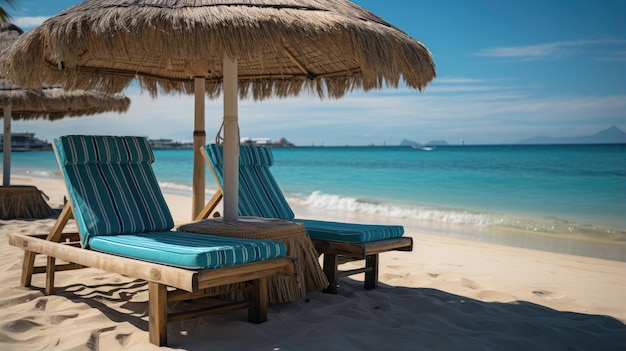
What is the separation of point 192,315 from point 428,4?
77.2 feet

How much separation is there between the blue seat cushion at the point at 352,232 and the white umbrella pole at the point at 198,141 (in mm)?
1084

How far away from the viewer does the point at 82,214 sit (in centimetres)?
319

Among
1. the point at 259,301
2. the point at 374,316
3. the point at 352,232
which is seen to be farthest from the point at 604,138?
the point at 259,301

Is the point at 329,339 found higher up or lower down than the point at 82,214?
lower down

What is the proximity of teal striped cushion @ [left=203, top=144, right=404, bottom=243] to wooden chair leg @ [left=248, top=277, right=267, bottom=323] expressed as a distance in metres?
0.69

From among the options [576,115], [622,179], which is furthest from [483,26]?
[622,179]

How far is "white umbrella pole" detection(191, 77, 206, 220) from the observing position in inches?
172

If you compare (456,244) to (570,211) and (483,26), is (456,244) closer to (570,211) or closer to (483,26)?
(570,211)

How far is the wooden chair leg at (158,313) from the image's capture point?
8.42 ft

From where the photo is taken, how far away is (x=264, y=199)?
13.9 feet

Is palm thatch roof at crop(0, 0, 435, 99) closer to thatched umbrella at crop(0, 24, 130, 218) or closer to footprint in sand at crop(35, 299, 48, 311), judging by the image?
footprint in sand at crop(35, 299, 48, 311)

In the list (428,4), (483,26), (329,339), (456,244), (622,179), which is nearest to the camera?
(329,339)

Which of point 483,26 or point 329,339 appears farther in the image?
point 483,26

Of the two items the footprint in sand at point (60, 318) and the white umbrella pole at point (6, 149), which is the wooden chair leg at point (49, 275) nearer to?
the footprint in sand at point (60, 318)
